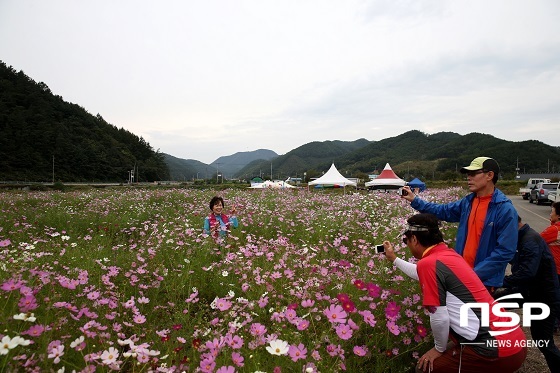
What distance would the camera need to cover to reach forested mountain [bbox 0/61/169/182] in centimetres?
5688

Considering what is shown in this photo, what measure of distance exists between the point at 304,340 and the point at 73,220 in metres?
7.22

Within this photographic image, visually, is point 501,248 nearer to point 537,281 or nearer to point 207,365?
point 537,281

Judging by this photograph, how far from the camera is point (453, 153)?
365 feet

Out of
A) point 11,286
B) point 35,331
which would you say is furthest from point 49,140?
point 35,331

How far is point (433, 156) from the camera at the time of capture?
118 m

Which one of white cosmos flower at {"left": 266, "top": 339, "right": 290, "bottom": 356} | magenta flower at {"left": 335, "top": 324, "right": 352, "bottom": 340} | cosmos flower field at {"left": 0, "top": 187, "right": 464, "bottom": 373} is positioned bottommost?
cosmos flower field at {"left": 0, "top": 187, "right": 464, "bottom": 373}

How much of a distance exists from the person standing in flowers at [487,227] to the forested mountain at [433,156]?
236ft

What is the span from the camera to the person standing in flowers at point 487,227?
230 cm

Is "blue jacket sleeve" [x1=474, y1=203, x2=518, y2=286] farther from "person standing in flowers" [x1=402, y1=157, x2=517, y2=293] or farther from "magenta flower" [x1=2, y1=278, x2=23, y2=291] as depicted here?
"magenta flower" [x1=2, y1=278, x2=23, y2=291]

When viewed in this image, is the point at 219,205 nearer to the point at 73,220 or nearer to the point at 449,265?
the point at 449,265

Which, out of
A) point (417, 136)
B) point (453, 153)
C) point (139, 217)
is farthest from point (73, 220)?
point (417, 136)

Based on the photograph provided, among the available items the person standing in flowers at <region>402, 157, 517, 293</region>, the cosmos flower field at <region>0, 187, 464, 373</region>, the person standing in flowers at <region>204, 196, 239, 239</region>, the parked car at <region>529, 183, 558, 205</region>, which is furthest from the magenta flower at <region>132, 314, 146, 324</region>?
the parked car at <region>529, 183, 558, 205</region>

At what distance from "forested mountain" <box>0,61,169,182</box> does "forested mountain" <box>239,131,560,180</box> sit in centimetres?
5296

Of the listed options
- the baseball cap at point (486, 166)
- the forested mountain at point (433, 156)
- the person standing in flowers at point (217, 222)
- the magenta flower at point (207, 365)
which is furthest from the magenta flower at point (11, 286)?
the forested mountain at point (433, 156)
